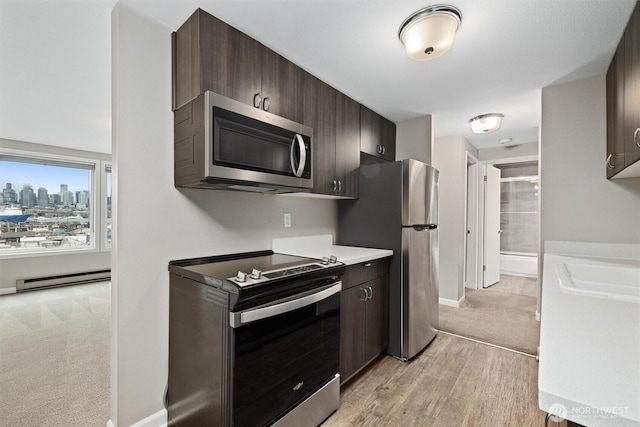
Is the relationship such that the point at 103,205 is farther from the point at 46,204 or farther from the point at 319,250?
the point at 319,250

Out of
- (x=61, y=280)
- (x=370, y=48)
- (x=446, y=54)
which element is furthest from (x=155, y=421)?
(x=61, y=280)

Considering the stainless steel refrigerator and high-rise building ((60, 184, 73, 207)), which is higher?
high-rise building ((60, 184, 73, 207))

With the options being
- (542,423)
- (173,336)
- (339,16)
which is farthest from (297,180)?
(542,423)

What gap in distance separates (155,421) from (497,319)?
3.47 metres

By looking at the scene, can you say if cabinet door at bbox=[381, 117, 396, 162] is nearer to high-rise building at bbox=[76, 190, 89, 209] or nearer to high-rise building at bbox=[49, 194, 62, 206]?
high-rise building at bbox=[76, 190, 89, 209]

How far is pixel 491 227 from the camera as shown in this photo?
4.97 metres

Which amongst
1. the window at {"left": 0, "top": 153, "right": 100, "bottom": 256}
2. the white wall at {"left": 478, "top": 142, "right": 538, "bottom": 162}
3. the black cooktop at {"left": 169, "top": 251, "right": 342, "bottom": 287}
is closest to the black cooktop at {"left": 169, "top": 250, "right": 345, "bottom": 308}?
the black cooktop at {"left": 169, "top": 251, "right": 342, "bottom": 287}

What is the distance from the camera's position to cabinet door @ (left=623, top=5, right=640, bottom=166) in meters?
1.47

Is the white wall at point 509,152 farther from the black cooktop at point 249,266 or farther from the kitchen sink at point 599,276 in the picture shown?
the black cooktop at point 249,266

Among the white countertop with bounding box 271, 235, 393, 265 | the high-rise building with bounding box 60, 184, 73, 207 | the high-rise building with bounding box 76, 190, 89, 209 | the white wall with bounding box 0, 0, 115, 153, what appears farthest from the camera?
the high-rise building with bounding box 76, 190, 89, 209

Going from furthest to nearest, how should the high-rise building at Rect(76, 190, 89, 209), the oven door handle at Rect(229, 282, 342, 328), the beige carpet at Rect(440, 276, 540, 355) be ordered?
the high-rise building at Rect(76, 190, 89, 209)
the beige carpet at Rect(440, 276, 540, 355)
the oven door handle at Rect(229, 282, 342, 328)

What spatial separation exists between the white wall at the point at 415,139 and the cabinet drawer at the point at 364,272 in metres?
1.43

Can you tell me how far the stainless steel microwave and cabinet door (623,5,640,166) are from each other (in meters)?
1.80

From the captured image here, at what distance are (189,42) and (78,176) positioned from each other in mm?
4849
